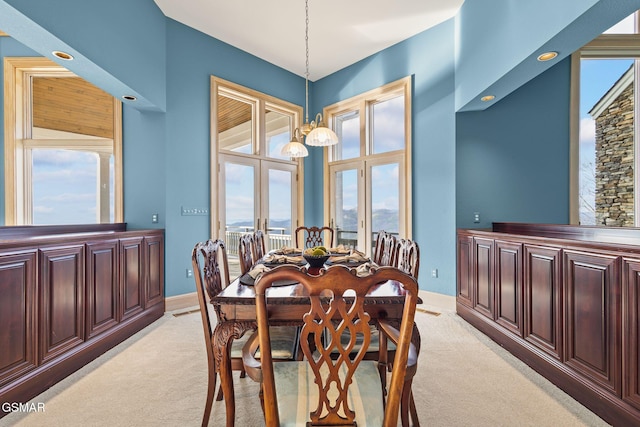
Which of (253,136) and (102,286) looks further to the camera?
(253,136)

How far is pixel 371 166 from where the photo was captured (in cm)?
474

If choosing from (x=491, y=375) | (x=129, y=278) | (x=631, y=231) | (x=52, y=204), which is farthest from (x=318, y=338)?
(x=52, y=204)

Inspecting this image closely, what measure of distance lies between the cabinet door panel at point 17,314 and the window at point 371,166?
3891 millimetres

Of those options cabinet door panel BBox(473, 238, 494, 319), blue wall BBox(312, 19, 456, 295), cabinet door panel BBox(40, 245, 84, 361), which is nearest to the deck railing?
cabinet door panel BBox(40, 245, 84, 361)

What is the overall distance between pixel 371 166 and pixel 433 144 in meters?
1.06

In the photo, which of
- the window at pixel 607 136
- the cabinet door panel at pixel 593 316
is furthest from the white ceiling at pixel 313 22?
the cabinet door panel at pixel 593 316

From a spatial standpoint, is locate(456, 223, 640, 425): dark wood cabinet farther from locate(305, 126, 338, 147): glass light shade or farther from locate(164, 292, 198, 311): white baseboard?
locate(164, 292, 198, 311): white baseboard

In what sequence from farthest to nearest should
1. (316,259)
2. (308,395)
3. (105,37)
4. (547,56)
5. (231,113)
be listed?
(231,113)
(105,37)
(547,56)
(316,259)
(308,395)

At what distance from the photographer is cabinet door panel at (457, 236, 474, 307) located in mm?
3365

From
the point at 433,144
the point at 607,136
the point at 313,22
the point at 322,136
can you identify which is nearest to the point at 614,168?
the point at 607,136

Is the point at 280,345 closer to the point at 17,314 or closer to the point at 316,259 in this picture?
the point at 316,259

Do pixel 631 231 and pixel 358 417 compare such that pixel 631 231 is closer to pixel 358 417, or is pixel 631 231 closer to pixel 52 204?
pixel 358 417

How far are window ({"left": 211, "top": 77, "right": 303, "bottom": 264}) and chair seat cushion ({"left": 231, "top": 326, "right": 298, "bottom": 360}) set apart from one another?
2.65m

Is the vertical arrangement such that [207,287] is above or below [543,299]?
above
